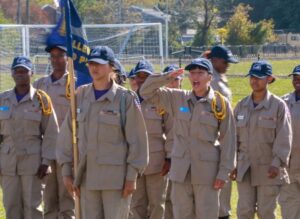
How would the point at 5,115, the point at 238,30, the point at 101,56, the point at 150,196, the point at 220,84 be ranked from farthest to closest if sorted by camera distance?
the point at 238,30, the point at 150,196, the point at 220,84, the point at 5,115, the point at 101,56

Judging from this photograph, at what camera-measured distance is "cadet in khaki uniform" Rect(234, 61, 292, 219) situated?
361 inches

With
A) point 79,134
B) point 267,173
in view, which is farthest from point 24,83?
point 267,173

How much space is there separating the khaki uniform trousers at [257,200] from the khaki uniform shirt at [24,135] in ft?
Result: 7.26

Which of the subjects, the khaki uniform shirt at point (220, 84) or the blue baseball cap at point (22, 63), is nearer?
the blue baseball cap at point (22, 63)

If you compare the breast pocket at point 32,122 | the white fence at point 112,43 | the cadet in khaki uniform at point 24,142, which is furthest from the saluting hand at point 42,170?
the white fence at point 112,43

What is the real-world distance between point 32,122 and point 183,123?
1908 millimetres

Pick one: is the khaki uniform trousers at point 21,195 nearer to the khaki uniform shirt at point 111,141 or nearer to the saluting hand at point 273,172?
the khaki uniform shirt at point 111,141

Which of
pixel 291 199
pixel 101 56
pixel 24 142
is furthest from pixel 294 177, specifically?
pixel 101 56

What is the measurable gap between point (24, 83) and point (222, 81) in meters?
2.35

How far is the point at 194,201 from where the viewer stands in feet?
27.7

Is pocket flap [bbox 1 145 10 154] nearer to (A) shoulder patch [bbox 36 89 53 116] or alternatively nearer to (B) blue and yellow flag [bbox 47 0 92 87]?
(A) shoulder patch [bbox 36 89 53 116]

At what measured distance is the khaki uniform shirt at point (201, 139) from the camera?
8.31m

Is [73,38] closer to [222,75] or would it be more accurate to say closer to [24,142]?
[24,142]

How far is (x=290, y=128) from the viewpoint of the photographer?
916 cm
